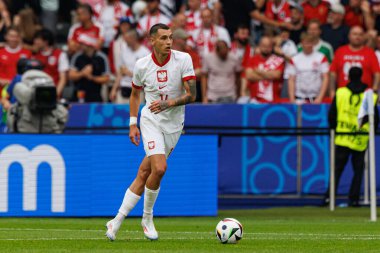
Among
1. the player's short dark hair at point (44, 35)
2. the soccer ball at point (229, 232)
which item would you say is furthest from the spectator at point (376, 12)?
the soccer ball at point (229, 232)

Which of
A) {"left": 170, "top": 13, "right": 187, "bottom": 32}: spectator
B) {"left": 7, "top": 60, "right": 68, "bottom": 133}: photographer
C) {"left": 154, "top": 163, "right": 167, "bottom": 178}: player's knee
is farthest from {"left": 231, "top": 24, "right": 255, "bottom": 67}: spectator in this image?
{"left": 154, "top": 163, "right": 167, "bottom": 178}: player's knee

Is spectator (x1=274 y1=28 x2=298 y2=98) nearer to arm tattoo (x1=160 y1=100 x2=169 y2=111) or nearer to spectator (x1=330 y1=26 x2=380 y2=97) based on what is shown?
spectator (x1=330 y1=26 x2=380 y2=97)

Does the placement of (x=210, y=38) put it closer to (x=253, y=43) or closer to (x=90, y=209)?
(x=253, y=43)

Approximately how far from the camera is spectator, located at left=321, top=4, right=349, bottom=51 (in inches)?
938

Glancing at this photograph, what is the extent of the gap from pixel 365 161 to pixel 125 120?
4752 mm

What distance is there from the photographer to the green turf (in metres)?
1.99

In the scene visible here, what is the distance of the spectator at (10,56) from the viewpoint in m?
23.1

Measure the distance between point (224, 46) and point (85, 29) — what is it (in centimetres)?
336

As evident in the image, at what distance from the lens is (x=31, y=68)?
19875mm

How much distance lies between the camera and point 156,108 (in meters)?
12.9

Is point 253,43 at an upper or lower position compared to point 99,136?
upper

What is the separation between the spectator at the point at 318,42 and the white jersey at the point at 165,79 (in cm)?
977

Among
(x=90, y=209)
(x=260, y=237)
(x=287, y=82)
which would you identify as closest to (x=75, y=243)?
(x=260, y=237)

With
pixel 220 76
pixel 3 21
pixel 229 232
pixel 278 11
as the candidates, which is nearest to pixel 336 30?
pixel 278 11
